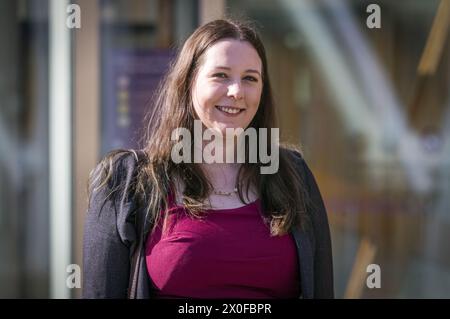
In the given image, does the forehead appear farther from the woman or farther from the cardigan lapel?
the cardigan lapel

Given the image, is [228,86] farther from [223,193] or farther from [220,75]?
[223,193]

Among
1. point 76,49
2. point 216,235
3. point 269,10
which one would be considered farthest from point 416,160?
point 216,235

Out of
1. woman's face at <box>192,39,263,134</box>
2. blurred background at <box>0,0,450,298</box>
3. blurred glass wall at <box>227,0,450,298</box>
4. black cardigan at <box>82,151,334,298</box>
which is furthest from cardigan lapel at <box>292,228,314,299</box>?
blurred glass wall at <box>227,0,450,298</box>

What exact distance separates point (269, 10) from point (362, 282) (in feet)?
5.51

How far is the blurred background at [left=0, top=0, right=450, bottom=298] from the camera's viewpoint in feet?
11.7

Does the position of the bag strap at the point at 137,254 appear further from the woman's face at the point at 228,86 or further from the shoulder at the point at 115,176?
the woman's face at the point at 228,86

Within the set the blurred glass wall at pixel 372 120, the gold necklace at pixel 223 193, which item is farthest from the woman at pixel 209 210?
the blurred glass wall at pixel 372 120

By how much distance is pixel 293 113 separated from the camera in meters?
4.00

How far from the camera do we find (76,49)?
11.6ft

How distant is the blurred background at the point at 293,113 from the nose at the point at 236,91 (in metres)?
2.02

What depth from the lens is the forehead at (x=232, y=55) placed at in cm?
164

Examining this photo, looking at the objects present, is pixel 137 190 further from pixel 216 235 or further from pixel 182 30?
pixel 182 30

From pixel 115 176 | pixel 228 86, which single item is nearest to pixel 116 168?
pixel 115 176

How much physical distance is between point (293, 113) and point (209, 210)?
2.47m
